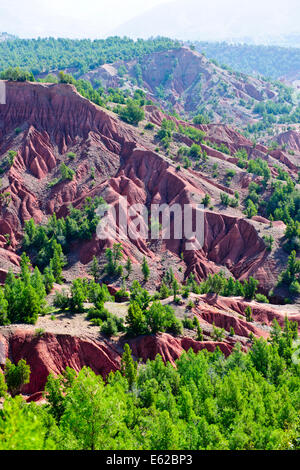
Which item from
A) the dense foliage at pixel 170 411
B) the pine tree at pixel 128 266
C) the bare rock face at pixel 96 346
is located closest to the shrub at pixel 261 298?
the bare rock face at pixel 96 346

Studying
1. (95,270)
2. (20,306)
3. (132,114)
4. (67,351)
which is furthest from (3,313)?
(132,114)

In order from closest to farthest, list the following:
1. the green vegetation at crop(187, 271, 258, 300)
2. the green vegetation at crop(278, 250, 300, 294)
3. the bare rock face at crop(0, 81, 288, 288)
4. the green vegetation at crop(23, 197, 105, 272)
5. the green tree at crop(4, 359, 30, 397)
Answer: the green tree at crop(4, 359, 30, 397) < the green vegetation at crop(187, 271, 258, 300) < the green vegetation at crop(278, 250, 300, 294) < the green vegetation at crop(23, 197, 105, 272) < the bare rock face at crop(0, 81, 288, 288)

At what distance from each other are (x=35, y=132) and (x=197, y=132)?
49547 mm

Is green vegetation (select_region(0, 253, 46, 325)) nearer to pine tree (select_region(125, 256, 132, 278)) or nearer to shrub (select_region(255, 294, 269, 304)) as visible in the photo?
pine tree (select_region(125, 256, 132, 278))

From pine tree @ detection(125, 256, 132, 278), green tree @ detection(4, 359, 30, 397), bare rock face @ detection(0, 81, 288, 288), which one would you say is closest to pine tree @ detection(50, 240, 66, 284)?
bare rock face @ detection(0, 81, 288, 288)

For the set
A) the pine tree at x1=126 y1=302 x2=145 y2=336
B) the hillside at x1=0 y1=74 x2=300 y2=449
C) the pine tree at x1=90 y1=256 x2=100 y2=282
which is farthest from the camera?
the pine tree at x1=90 y1=256 x2=100 y2=282

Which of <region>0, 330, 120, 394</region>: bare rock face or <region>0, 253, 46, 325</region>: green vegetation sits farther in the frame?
<region>0, 253, 46, 325</region>: green vegetation

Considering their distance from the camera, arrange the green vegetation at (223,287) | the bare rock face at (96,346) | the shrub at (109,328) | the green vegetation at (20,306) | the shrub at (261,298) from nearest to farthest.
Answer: the bare rock face at (96,346) < the green vegetation at (20,306) < the shrub at (109,328) < the green vegetation at (223,287) < the shrub at (261,298)

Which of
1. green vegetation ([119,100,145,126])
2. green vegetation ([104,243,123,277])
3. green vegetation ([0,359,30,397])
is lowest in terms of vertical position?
green vegetation ([0,359,30,397])

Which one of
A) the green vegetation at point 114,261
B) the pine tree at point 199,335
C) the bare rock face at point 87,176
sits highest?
the bare rock face at point 87,176

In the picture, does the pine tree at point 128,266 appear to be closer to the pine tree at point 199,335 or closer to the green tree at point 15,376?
the pine tree at point 199,335

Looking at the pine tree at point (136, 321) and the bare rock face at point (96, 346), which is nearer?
the bare rock face at point (96, 346)
